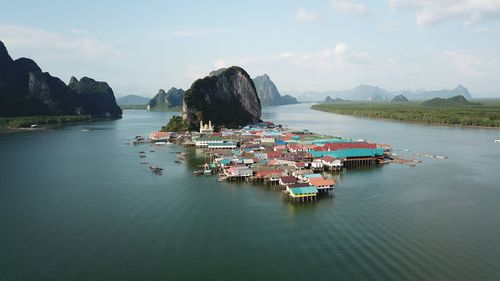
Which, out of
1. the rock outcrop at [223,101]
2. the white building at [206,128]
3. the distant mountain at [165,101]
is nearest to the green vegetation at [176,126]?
the rock outcrop at [223,101]

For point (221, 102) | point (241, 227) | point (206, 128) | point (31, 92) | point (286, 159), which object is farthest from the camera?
point (31, 92)

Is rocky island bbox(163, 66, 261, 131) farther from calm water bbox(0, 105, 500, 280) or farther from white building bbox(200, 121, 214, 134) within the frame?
calm water bbox(0, 105, 500, 280)

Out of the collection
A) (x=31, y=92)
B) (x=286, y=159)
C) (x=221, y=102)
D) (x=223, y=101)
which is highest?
(x=31, y=92)

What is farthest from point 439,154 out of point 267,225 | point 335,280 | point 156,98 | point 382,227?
point 156,98

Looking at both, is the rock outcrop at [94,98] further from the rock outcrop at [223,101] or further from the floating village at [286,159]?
the floating village at [286,159]

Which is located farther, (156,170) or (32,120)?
(32,120)

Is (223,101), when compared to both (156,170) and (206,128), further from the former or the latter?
(156,170)

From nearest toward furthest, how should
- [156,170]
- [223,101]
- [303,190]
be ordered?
[303,190]
[156,170]
[223,101]

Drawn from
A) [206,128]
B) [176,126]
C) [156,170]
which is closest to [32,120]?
[176,126]
